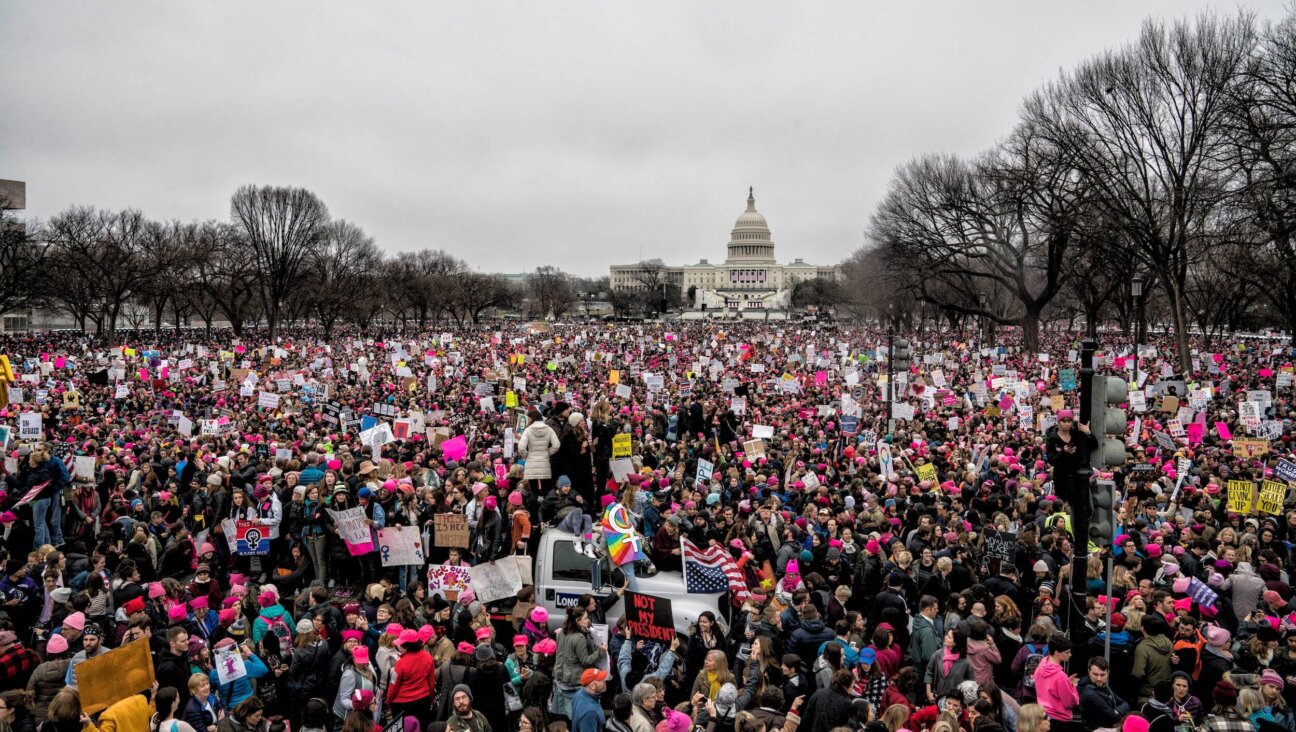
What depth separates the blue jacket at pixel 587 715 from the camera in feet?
19.1

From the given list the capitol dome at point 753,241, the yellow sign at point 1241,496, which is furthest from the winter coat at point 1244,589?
the capitol dome at point 753,241

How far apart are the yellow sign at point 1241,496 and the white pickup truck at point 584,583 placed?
7.49 metres

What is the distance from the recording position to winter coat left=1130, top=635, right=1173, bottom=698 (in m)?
6.60

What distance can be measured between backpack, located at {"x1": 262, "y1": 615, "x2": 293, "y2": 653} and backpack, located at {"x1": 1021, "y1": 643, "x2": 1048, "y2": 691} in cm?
612

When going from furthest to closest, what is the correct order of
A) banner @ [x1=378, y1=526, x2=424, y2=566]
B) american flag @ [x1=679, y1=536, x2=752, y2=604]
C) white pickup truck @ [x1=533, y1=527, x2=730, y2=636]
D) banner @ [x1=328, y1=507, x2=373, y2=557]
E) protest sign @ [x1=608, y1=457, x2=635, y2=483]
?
protest sign @ [x1=608, y1=457, x2=635, y2=483] < banner @ [x1=378, y1=526, x2=424, y2=566] < banner @ [x1=328, y1=507, x2=373, y2=557] < white pickup truck @ [x1=533, y1=527, x2=730, y2=636] < american flag @ [x1=679, y1=536, x2=752, y2=604]

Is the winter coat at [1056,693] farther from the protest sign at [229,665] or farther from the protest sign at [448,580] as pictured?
the protest sign at [229,665]

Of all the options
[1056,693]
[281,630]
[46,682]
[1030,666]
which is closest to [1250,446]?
[1030,666]

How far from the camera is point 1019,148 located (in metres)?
36.9

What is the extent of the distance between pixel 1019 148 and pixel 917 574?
33.5m

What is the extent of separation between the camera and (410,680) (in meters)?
6.38

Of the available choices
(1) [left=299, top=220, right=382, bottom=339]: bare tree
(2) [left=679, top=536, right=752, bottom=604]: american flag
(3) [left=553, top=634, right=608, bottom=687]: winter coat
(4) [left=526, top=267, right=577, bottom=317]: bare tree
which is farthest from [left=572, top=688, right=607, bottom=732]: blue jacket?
(4) [left=526, top=267, right=577, bottom=317]: bare tree

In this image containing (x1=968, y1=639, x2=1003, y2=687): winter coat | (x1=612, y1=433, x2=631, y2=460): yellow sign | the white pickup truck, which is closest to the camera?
(x1=968, y1=639, x2=1003, y2=687): winter coat

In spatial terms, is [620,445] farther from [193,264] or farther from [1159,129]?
[193,264]

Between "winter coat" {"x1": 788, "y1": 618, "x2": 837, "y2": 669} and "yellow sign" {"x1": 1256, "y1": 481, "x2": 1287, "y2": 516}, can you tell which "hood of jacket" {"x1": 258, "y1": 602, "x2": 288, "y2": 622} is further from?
"yellow sign" {"x1": 1256, "y1": 481, "x2": 1287, "y2": 516}
